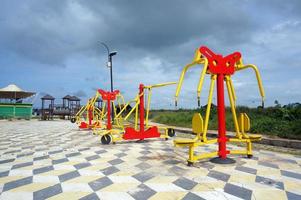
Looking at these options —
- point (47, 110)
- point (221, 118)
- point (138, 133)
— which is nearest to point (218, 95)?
point (221, 118)

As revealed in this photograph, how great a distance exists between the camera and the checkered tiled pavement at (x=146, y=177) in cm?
325

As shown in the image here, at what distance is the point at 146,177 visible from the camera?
3996 mm

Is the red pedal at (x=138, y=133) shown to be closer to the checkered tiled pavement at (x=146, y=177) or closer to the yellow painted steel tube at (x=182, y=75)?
the checkered tiled pavement at (x=146, y=177)

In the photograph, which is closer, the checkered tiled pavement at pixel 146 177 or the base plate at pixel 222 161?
the checkered tiled pavement at pixel 146 177

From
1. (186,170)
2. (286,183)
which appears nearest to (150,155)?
(186,170)

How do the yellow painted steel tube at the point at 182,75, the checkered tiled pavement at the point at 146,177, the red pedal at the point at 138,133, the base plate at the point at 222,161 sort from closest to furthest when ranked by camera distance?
1. the checkered tiled pavement at the point at 146,177
2. the yellow painted steel tube at the point at 182,75
3. the base plate at the point at 222,161
4. the red pedal at the point at 138,133

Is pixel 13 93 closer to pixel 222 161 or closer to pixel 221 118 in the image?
pixel 221 118

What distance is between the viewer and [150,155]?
588 centimetres

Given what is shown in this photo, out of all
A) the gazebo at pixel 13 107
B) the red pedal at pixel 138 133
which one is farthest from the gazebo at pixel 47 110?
the red pedal at pixel 138 133

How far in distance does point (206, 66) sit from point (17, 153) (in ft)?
18.0

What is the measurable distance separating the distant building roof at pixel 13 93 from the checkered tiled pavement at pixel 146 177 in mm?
28607

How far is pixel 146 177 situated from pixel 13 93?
3413 centimetres

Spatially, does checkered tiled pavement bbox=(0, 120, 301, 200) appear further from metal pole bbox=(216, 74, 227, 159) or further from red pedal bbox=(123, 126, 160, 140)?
red pedal bbox=(123, 126, 160, 140)

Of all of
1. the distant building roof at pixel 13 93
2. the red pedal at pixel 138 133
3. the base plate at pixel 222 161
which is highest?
the distant building roof at pixel 13 93
